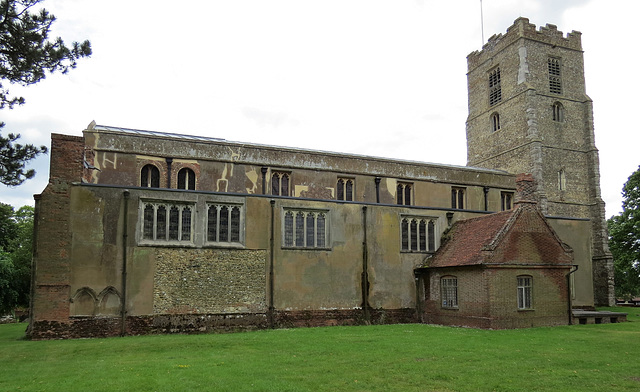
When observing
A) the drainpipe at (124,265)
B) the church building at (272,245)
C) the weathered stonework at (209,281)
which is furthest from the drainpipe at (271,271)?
the drainpipe at (124,265)

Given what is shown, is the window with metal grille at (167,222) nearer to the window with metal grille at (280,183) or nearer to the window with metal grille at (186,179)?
the window with metal grille at (186,179)

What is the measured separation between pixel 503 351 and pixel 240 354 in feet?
24.5

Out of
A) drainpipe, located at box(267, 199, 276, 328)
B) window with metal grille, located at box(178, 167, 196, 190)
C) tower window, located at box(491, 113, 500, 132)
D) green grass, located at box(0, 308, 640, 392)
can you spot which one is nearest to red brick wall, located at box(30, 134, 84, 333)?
green grass, located at box(0, 308, 640, 392)

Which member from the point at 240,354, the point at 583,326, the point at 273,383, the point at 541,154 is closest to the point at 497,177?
the point at 541,154

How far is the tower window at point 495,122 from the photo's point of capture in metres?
48.0

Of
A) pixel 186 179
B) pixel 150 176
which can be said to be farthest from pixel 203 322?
pixel 150 176

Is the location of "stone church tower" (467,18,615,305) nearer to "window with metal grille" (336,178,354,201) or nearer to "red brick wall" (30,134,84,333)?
"window with metal grille" (336,178,354,201)

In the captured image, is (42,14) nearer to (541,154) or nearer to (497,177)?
(497,177)

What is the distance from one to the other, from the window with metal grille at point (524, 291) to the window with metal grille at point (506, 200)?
13399mm

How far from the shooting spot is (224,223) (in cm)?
2325

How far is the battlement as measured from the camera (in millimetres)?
45125

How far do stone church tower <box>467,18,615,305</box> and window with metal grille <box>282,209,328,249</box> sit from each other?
24115 mm

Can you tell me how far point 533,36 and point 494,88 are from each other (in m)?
5.55

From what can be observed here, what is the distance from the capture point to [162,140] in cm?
2764
